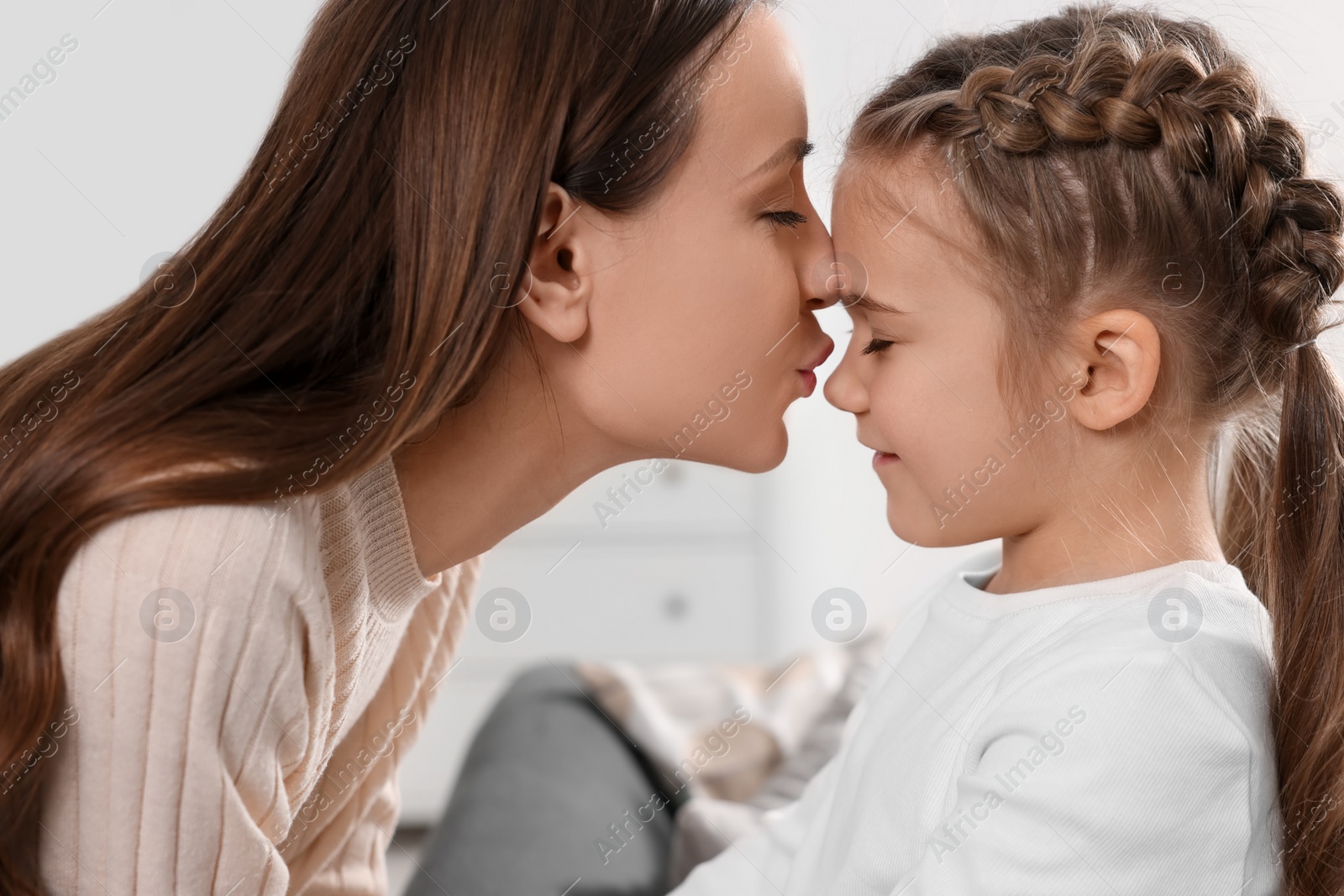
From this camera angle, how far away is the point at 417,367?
0.90 metres

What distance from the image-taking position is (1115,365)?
97 centimetres

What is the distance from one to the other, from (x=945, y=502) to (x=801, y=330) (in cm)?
21

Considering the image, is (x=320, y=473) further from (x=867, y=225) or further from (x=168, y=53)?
(x=168, y=53)

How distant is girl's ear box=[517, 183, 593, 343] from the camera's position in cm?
96

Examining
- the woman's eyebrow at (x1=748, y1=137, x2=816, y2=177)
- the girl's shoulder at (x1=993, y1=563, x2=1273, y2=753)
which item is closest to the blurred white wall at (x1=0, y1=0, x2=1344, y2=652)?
the woman's eyebrow at (x1=748, y1=137, x2=816, y2=177)

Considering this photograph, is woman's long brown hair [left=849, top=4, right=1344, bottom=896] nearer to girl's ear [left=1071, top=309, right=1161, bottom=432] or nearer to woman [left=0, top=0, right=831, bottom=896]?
girl's ear [left=1071, top=309, right=1161, bottom=432]

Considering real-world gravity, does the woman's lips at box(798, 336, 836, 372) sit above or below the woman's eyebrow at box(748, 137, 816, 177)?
below

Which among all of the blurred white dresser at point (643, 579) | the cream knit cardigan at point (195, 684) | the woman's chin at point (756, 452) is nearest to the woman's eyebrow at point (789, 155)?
the woman's chin at point (756, 452)

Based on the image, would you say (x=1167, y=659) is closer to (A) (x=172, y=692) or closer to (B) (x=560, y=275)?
(B) (x=560, y=275)

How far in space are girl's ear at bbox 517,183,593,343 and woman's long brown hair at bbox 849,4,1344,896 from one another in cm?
32

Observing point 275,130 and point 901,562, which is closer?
point 275,130

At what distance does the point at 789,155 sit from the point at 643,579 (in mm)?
1964

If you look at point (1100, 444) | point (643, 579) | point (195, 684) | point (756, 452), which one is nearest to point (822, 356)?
point (756, 452)

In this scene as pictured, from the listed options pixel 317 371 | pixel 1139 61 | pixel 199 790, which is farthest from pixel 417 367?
pixel 1139 61
